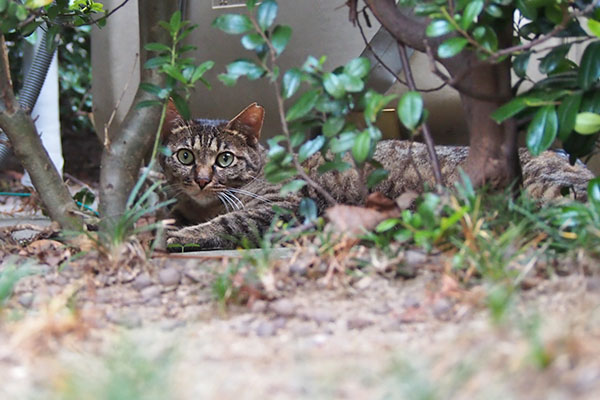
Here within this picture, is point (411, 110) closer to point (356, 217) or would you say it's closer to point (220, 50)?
point (356, 217)

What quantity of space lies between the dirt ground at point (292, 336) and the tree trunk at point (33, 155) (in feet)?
1.09

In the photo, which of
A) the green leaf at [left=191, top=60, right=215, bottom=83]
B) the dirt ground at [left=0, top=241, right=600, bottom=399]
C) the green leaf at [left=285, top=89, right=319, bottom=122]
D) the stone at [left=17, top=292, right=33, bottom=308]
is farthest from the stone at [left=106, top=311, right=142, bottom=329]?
the green leaf at [left=191, top=60, right=215, bottom=83]

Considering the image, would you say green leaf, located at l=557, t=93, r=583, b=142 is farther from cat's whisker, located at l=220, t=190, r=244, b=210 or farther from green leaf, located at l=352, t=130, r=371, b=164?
cat's whisker, located at l=220, t=190, r=244, b=210

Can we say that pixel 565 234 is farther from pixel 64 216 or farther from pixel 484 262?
pixel 64 216

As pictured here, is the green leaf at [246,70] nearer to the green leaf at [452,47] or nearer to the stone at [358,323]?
the green leaf at [452,47]

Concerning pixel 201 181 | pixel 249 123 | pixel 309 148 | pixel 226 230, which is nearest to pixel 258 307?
pixel 309 148

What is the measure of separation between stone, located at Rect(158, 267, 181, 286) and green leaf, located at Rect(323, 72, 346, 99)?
27.9 inches

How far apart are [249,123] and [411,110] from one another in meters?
1.61

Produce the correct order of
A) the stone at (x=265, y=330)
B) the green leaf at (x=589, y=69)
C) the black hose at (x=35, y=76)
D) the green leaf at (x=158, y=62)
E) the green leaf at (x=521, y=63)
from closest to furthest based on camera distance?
the stone at (x=265, y=330)
the green leaf at (x=589, y=69)
the green leaf at (x=521, y=63)
the green leaf at (x=158, y=62)
the black hose at (x=35, y=76)

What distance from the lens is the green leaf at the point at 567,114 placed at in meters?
1.99

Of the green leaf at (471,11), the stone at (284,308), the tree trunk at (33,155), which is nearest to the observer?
the stone at (284,308)

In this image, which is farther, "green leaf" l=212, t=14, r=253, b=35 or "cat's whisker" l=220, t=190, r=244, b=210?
"cat's whisker" l=220, t=190, r=244, b=210

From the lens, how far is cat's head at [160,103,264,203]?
325 cm

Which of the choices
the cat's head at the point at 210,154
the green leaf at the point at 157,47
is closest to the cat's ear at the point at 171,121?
the cat's head at the point at 210,154
